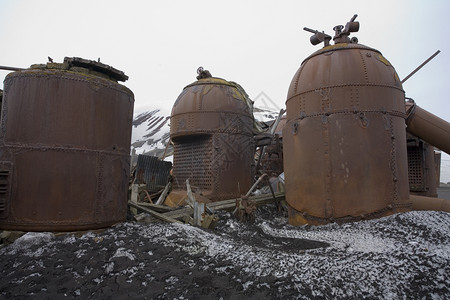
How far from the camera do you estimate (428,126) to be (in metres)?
7.86

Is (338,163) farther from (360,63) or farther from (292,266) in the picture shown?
(292,266)

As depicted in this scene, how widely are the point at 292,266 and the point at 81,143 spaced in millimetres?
3922

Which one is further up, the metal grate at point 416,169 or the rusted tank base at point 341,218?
the metal grate at point 416,169

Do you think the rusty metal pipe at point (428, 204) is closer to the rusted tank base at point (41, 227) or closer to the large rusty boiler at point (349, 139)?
the large rusty boiler at point (349, 139)

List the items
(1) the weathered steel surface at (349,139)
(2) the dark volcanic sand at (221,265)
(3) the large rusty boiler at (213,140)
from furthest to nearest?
(3) the large rusty boiler at (213,140), (1) the weathered steel surface at (349,139), (2) the dark volcanic sand at (221,265)

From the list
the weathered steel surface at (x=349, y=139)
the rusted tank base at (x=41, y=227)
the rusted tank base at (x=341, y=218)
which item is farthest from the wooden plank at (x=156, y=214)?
the weathered steel surface at (x=349, y=139)

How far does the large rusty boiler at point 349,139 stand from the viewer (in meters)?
6.46

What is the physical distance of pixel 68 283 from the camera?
11.8 feet

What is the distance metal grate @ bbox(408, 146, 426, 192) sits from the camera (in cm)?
977

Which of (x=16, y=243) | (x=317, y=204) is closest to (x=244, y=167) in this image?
(x=317, y=204)

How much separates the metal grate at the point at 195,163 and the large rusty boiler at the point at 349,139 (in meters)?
3.34

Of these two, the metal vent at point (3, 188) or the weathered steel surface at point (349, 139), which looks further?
the weathered steel surface at point (349, 139)

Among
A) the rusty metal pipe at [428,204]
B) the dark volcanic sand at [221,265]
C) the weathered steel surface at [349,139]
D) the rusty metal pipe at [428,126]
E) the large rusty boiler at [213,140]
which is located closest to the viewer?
the dark volcanic sand at [221,265]

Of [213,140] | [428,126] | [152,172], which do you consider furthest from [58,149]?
[428,126]
